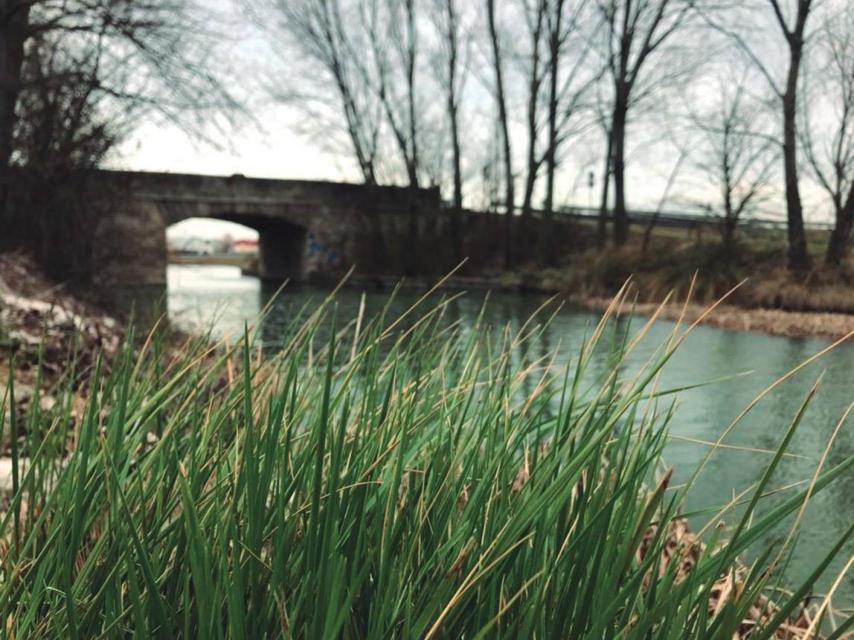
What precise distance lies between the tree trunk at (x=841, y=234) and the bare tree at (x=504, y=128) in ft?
31.7

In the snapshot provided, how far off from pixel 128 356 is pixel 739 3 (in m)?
15.6

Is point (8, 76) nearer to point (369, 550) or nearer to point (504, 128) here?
point (369, 550)

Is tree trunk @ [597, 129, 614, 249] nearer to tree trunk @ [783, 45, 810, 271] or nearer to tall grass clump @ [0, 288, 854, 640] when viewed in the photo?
tree trunk @ [783, 45, 810, 271]

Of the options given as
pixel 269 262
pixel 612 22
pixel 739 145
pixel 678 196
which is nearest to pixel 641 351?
pixel 739 145

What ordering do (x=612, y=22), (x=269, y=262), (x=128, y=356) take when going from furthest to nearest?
(x=269, y=262), (x=612, y=22), (x=128, y=356)

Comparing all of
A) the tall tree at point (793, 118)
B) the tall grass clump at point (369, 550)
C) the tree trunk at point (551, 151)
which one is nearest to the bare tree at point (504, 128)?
the tree trunk at point (551, 151)

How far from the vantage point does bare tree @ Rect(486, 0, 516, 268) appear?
20409 mm

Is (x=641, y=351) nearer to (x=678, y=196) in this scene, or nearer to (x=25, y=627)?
(x=25, y=627)

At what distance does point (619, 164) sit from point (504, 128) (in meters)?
4.15

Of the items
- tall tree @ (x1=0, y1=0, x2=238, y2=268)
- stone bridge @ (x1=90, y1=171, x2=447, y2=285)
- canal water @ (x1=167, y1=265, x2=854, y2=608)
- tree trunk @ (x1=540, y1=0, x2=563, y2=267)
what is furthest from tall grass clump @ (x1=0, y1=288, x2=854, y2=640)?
stone bridge @ (x1=90, y1=171, x2=447, y2=285)

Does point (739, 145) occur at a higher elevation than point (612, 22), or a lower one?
lower

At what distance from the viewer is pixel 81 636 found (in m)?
1.08

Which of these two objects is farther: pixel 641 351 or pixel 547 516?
pixel 641 351

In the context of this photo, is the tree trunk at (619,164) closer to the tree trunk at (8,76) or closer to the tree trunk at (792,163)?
the tree trunk at (792,163)
